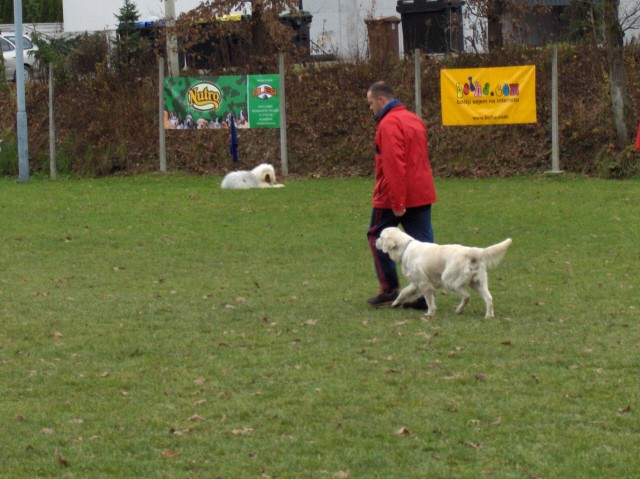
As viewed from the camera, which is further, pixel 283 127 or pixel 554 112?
pixel 283 127

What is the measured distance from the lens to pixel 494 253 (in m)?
8.76

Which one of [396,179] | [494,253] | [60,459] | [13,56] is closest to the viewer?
[60,459]

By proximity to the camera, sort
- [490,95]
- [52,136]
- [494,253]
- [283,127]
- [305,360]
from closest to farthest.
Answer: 1. [305,360]
2. [494,253]
3. [490,95]
4. [283,127]
5. [52,136]

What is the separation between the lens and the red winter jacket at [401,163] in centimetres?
931

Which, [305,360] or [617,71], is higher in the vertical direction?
[617,71]

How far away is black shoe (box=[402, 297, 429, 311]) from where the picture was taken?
9.70m

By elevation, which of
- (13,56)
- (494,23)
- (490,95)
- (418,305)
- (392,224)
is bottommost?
(418,305)

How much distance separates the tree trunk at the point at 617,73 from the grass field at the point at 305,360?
24.5ft

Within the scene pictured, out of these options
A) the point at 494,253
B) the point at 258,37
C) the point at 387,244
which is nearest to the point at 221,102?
the point at 258,37

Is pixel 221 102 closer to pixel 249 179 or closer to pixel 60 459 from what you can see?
pixel 249 179

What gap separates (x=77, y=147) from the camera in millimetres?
27359

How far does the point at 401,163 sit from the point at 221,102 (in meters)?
15.8

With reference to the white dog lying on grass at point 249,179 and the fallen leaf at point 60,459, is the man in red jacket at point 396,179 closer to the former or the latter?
the fallen leaf at point 60,459

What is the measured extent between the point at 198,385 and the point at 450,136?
1791cm
